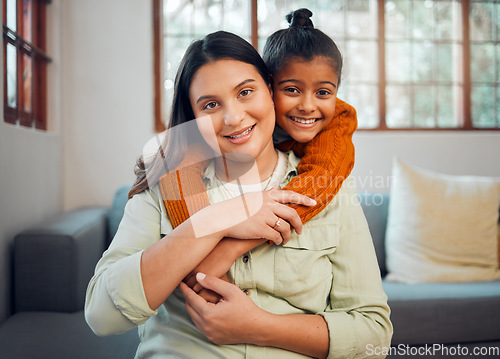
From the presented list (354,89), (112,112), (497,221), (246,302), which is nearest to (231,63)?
(246,302)

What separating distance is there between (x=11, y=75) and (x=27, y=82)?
0.28 metres

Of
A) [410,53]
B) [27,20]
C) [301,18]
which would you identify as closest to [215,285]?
[301,18]

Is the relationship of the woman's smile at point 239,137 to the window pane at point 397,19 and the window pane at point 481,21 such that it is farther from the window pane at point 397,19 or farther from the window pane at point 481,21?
the window pane at point 481,21

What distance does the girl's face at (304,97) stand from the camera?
41.7 inches

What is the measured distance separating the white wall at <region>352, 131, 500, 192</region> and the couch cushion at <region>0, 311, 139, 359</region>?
2.11 metres

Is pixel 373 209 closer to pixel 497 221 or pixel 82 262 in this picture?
pixel 497 221

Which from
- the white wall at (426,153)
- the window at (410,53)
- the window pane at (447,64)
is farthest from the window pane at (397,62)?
the white wall at (426,153)

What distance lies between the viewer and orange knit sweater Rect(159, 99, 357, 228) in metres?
0.90

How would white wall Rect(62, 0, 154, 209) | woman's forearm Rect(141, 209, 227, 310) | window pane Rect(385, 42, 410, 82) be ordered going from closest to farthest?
1. woman's forearm Rect(141, 209, 227, 310)
2. white wall Rect(62, 0, 154, 209)
3. window pane Rect(385, 42, 410, 82)

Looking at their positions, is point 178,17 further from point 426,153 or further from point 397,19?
point 426,153

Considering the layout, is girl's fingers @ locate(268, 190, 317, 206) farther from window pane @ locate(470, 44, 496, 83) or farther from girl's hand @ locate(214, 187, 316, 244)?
window pane @ locate(470, 44, 496, 83)

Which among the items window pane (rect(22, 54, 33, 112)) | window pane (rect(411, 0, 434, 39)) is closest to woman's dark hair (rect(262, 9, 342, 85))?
window pane (rect(22, 54, 33, 112))

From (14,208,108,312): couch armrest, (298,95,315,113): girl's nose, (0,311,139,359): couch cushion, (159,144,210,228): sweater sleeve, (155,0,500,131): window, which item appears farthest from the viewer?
(155,0,500,131): window

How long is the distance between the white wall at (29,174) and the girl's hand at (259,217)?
1.32 meters
